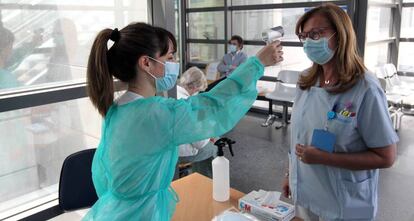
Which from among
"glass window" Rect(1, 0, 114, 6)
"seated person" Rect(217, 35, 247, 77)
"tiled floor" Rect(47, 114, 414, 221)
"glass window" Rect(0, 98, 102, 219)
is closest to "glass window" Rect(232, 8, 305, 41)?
"seated person" Rect(217, 35, 247, 77)

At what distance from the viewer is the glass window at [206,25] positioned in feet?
22.2

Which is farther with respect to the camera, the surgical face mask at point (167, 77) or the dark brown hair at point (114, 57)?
the surgical face mask at point (167, 77)

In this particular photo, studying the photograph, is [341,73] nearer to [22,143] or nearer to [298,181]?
[298,181]

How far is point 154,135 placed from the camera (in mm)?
984

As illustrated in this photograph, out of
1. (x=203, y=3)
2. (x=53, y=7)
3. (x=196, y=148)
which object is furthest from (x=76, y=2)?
(x=203, y=3)

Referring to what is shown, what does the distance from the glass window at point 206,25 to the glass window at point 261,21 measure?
29cm

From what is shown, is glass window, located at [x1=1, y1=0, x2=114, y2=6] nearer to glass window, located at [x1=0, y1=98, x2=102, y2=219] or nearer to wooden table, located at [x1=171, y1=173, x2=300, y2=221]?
glass window, located at [x1=0, y1=98, x2=102, y2=219]

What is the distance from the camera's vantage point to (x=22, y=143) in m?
2.06

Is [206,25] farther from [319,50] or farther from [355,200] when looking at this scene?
[355,200]

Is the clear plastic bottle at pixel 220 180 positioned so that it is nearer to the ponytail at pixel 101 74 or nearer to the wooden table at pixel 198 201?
the wooden table at pixel 198 201

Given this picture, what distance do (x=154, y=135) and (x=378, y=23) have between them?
602cm

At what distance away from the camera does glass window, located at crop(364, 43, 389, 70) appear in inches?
229

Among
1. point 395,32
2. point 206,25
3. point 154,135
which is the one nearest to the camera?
point 154,135

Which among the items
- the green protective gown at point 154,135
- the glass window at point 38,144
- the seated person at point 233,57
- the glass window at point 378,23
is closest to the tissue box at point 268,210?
the green protective gown at point 154,135
